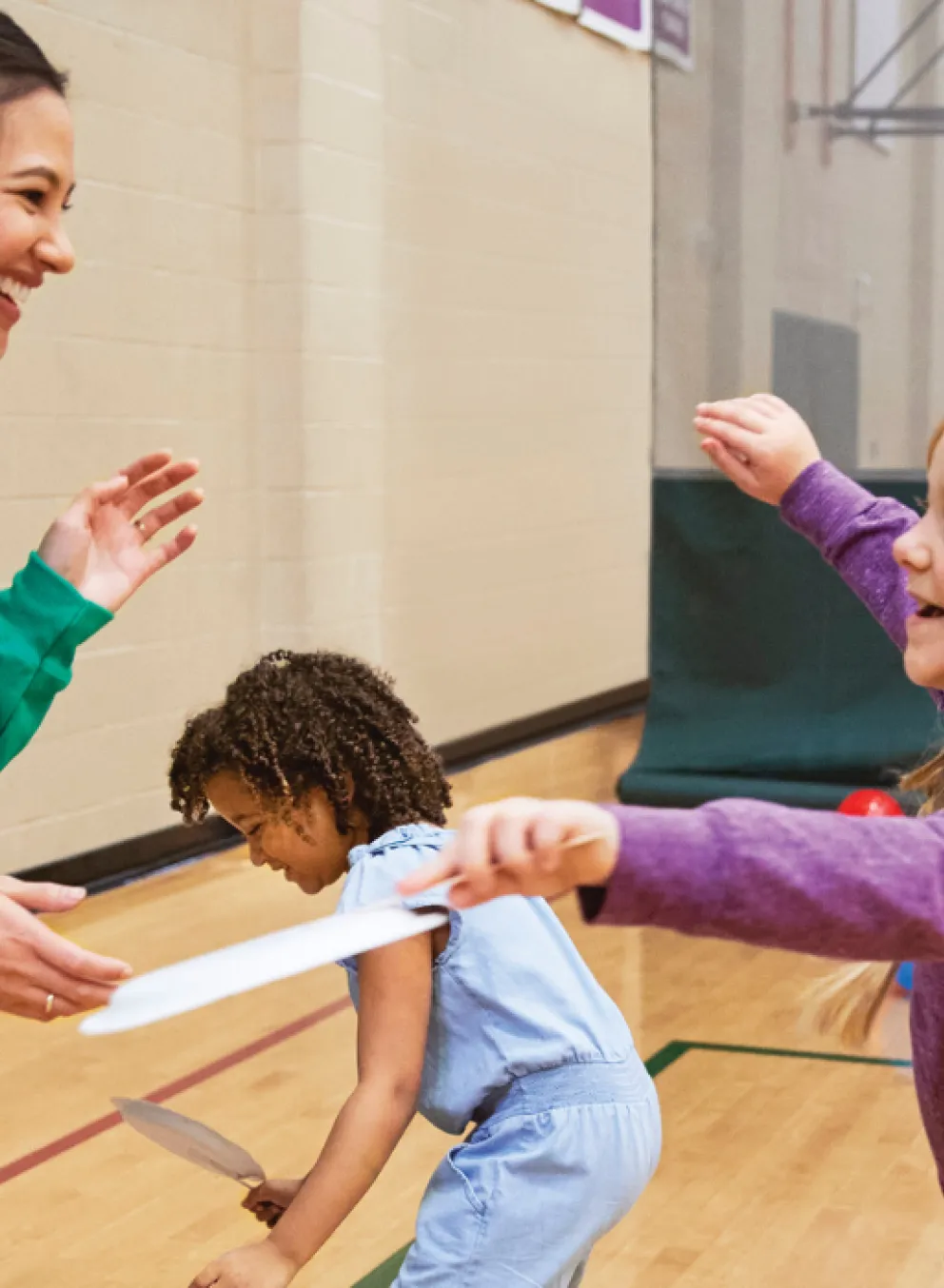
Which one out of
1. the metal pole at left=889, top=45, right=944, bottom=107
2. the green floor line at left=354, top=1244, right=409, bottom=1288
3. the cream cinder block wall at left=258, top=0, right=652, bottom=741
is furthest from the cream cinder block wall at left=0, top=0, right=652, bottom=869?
the green floor line at left=354, top=1244, right=409, bottom=1288

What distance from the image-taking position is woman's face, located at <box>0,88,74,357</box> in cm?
181

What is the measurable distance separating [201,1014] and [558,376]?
433 cm

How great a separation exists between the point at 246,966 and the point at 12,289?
3.65 feet

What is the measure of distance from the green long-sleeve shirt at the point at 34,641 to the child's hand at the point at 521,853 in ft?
3.01

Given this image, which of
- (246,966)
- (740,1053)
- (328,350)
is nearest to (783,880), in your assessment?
(246,966)

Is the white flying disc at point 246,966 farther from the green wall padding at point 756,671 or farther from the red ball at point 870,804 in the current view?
the green wall padding at point 756,671

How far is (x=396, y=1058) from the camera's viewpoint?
172 cm

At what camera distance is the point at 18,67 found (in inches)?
71.1

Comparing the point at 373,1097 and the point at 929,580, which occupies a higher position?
the point at 929,580

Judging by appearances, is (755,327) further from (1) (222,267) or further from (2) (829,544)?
(2) (829,544)

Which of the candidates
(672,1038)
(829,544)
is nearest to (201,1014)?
(672,1038)

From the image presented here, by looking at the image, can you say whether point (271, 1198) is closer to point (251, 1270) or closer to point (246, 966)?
point (251, 1270)

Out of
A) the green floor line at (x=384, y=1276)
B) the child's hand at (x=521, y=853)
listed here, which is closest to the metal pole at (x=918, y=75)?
the green floor line at (x=384, y=1276)

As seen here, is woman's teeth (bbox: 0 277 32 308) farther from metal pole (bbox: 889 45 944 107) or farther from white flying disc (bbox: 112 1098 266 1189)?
metal pole (bbox: 889 45 944 107)
